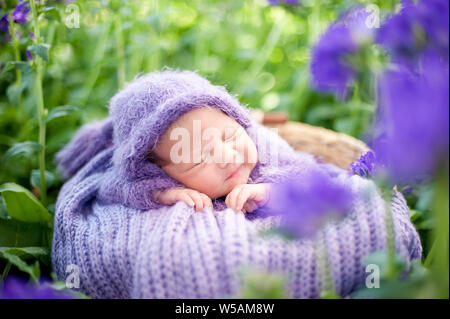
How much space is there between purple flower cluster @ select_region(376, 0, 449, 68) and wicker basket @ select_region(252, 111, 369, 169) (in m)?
0.72

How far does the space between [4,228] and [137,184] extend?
0.38 meters

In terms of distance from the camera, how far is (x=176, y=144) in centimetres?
97

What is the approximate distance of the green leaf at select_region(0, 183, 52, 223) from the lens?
3.47 feet

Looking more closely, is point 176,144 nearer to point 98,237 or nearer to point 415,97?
point 98,237

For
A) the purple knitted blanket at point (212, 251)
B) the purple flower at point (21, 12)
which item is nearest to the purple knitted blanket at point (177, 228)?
the purple knitted blanket at point (212, 251)

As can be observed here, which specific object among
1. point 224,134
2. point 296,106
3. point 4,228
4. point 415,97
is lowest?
point 4,228

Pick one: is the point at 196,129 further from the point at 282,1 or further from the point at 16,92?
the point at 282,1

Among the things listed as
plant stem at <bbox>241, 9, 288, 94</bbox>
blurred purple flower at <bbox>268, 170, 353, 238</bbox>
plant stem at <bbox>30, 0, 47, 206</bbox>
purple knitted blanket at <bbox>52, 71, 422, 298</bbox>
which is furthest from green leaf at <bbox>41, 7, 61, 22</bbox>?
plant stem at <bbox>241, 9, 288, 94</bbox>

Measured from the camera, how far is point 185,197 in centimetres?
95

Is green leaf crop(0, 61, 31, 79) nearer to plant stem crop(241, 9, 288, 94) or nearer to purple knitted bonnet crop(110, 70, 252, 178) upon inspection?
purple knitted bonnet crop(110, 70, 252, 178)

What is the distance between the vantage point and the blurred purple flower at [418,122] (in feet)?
1.88

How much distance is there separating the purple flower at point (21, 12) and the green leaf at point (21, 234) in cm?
50

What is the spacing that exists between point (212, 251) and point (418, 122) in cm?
40
